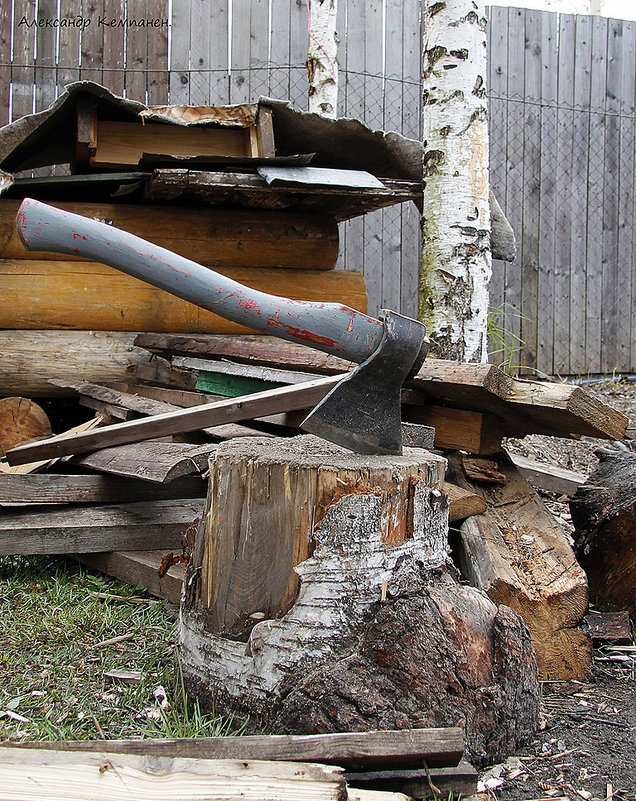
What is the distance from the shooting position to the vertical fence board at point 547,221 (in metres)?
8.17

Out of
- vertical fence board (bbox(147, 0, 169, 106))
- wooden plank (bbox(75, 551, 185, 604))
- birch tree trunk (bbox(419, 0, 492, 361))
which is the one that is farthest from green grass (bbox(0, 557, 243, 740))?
vertical fence board (bbox(147, 0, 169, 106))

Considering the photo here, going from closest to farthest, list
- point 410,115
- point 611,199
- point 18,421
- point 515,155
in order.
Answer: point 18,421 → point 410,115 → point 515,155 → point 611,199

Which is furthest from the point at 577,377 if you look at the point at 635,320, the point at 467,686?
the point at 467,686

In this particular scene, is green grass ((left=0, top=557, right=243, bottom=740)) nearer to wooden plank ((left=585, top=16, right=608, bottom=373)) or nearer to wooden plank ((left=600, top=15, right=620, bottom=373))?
wooden plank ((left=585, top=16, right=608, bottom=373))

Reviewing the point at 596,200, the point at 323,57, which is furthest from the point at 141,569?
the point at 596,200

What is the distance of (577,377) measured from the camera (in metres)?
8.44

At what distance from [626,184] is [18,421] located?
23.4ft

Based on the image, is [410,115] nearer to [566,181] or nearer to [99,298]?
[566,181]

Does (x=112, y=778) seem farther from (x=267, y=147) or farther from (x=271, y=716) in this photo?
(x=267, y=147)

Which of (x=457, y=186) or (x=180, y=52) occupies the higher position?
(x=180, y=52)

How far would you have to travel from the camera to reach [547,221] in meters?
8.24

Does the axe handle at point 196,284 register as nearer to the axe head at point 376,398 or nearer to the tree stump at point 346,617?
the axe head at point 376,398

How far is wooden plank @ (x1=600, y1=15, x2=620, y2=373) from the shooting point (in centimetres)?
841

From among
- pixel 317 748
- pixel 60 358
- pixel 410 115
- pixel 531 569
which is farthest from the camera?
pixel 410 115
